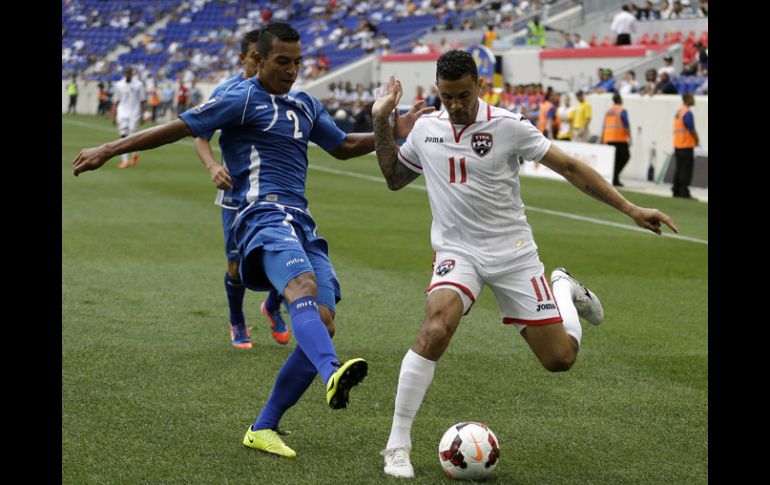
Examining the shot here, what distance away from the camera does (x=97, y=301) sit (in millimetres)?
10531

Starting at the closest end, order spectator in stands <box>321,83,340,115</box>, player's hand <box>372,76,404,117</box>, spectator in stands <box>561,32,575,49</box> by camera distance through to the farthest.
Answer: player's hand <box>372,76,404,117</box>, spectator in stands <box>561,32,575,49</box>, spectator in stands <box>321,83,340,115</box>

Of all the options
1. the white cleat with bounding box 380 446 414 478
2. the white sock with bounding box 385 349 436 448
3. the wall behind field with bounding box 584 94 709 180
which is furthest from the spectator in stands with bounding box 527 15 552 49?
the white cleat with bounding box 380 446 414 478

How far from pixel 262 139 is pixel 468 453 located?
2.19 meters

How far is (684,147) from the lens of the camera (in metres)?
23.1

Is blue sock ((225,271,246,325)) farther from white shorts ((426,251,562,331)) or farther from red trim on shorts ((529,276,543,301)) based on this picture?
red trim on shorts ((529,276,543,301))

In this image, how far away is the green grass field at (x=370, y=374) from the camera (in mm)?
5797

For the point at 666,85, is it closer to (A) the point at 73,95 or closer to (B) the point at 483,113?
(B) the point at 483,113

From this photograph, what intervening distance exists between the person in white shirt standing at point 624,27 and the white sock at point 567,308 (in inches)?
1142

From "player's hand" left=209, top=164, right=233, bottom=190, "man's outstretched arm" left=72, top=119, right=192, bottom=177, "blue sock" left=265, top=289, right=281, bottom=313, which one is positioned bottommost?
"blue sock" left=265, top=289, right=281, bottom=313

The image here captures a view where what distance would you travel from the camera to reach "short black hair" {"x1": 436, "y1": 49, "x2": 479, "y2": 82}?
18.6 ft

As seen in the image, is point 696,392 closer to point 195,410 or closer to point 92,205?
point 195,410

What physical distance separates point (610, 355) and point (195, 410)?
11.5 ft

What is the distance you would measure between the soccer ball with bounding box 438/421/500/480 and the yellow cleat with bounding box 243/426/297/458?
2.79 ft
